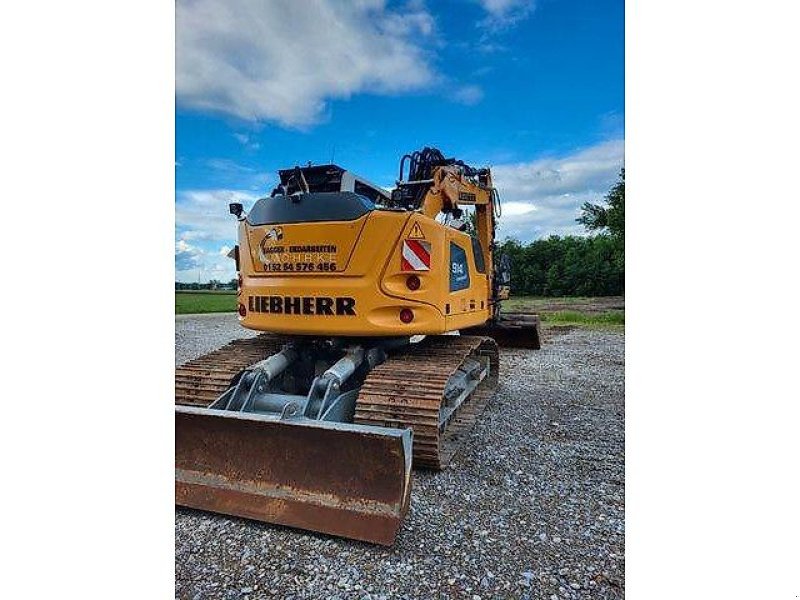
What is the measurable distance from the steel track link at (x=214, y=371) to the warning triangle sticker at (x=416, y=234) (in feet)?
3.69

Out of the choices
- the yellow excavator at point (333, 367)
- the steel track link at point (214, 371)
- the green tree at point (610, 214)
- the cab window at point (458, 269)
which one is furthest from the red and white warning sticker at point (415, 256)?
the steel track link at point (214, 371)

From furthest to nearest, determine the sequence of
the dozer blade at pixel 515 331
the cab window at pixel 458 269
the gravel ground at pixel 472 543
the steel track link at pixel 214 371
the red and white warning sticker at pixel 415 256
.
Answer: the dozer blade at pixel 515 331 → the cab window at pixel 458 269 → the steel track link at pixel 214 371 → the red and white warning sticker at pixel 415 256 → the gravel ground at pixel 472 543

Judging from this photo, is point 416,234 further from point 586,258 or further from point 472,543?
point 472,543

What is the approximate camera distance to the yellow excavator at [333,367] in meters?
1.81

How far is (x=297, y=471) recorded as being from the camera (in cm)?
188

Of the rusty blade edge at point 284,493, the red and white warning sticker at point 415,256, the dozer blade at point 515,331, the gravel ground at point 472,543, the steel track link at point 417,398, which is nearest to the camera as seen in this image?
the gravel ground at point 472,543

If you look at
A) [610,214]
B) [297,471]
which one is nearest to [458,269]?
[610,214]

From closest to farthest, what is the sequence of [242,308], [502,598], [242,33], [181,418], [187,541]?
[502,598], [242,33], [187,541], [181,418], [242,308]

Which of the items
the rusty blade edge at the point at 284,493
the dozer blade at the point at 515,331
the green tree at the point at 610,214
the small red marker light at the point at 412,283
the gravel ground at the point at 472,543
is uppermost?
the green tree at the point at 610,214

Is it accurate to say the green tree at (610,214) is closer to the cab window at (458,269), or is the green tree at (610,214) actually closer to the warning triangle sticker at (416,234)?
the warning triangle sticker at (416,234)
